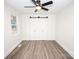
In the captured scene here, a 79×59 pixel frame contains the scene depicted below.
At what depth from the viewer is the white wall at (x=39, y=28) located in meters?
7.90

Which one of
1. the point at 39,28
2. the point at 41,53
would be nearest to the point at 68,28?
the point at 41,53

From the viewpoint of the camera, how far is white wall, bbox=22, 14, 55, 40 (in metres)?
7.90

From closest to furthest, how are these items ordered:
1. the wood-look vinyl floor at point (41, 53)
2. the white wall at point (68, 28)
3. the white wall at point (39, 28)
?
the wood-look vinyl floor at point (41, 53), the white wall at point (68, 28), the white wall at point (39, 28)

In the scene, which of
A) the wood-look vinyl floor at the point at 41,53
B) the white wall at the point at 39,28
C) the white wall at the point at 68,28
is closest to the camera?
the wood-look vinyl floor at the point at 41,53

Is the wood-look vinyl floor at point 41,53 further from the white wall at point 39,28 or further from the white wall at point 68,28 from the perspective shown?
the white wall at point 39,28

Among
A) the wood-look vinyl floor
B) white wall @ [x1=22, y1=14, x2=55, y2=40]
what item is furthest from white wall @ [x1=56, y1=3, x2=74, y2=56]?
white wall @ [x1=22, y1=14, x2=55, y2=40]

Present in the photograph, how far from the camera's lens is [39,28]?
313 inches

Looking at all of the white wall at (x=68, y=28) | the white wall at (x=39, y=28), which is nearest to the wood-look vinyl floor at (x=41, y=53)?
the white wall at (x=68, y=28)

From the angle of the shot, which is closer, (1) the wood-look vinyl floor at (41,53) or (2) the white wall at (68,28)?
(1) the wood-look vinyl floor at (41,53)

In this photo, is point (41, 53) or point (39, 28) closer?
point (41, 53)

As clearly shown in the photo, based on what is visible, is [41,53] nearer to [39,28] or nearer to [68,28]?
[68,28]

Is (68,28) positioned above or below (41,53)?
above
